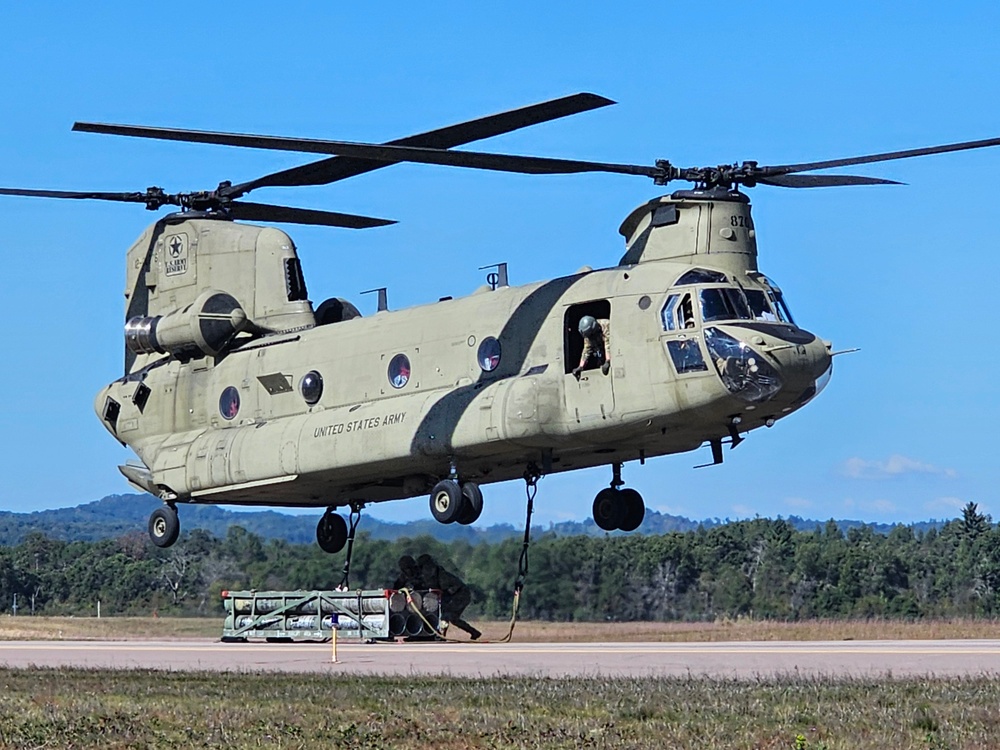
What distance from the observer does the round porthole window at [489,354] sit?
25.7 m

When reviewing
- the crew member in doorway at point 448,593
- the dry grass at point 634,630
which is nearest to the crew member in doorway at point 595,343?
the crew member in doorway at point 448,593

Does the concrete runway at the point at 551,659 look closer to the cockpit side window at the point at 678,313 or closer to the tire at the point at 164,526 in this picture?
the tire at the point at 164,526

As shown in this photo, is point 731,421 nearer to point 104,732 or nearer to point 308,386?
point 308,386

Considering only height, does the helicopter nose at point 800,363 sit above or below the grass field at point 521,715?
above

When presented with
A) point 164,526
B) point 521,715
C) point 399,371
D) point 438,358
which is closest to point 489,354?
point 438,358

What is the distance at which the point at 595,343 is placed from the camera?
2445 centimetres

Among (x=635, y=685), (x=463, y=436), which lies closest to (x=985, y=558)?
(x=463, y=436)

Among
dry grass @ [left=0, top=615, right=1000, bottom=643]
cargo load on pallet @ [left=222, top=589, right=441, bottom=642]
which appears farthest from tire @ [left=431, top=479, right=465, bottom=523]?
dry grass @ [left=0, top=615, right=1000, bottom=643]

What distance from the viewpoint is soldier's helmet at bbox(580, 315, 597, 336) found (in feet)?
79.8

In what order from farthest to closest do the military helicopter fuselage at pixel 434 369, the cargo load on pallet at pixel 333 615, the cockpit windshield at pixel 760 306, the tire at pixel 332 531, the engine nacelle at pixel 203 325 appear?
the tire at pixel 332 531 < the cargo load on pallet at pixel 333 615 < the engine nacelle at pixel 203 325 < the cockpit windshield at pixel 760 306 < the military helicopter fuselage at pixel 434 369

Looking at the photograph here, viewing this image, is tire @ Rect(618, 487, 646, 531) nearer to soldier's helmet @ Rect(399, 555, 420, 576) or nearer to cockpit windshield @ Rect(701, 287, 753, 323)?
cockpit windshield @ Rect(701, 287, 753, 323)

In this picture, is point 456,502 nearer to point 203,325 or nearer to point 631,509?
point 631,509

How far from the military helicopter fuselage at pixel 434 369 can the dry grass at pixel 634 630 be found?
22.8 feet

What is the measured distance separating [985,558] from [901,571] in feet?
12.3
